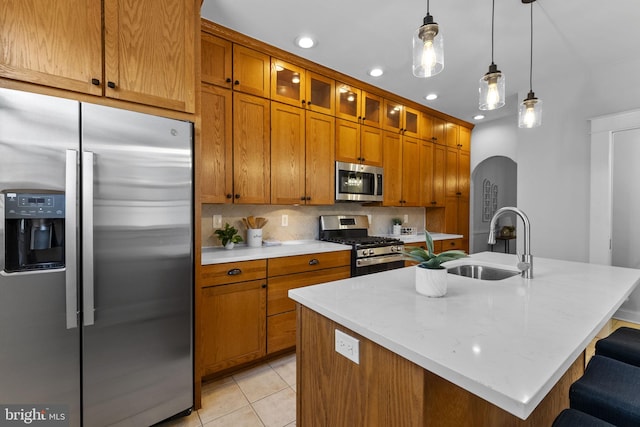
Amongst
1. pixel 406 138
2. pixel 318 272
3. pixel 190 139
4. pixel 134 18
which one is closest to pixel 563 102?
pixel 406 138

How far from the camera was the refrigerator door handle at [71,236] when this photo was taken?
54.7 inches

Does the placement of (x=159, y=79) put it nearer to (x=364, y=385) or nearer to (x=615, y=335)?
(x=364, y=385)

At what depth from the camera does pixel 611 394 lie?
105cm

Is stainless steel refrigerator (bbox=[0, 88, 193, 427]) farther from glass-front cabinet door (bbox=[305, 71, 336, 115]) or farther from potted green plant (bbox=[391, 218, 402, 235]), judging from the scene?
potted green plant (bbox=[391, 218, 402, 235])

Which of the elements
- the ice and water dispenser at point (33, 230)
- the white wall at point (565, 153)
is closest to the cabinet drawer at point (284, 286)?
the ice and water dispenser at point (33, 230)

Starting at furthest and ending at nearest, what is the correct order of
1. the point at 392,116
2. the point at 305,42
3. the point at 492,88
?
the point at 392,116 → the point at 305,42 → the point at 492,88

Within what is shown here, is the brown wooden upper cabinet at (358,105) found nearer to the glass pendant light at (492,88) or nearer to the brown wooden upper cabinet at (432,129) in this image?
the brown wooden upper cabinet at (432,129)

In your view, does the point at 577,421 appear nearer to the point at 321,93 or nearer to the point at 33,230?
the point at 33,230

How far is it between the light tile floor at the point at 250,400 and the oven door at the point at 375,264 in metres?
1.08

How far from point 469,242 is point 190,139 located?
4780 mm

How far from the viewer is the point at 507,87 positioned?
139 inches

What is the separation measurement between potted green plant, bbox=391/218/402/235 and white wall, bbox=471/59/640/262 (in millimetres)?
1513

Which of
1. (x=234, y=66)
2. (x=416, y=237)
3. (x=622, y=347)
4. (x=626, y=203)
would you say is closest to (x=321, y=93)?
(x=234, y=66)

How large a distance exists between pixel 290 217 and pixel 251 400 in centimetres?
177
